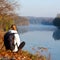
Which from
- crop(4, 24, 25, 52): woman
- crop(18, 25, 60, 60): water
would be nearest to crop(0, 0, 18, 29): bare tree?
crop(18, 25, 60, 60): water

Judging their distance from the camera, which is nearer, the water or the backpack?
the backpack

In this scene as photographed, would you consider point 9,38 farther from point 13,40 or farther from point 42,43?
point 42,43

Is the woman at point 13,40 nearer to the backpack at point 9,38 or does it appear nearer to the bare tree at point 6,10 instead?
the backpack at point 9,38

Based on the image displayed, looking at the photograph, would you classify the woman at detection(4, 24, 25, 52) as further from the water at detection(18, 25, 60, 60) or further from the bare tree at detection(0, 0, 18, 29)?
the bare tree at detection(0, 0, 18, 29)

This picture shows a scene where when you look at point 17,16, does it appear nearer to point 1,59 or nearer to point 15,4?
point 15,4

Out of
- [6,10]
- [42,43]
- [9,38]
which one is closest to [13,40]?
[9,38]

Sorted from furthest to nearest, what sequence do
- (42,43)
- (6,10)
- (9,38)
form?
(42,43), (6,10), (9,38)

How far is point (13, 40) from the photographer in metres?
8.30

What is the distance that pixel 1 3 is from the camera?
53.3 feet

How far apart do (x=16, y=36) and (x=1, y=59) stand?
138cm

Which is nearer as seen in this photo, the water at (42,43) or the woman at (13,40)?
the woman at (13,40)

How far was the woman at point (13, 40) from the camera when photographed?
8125 mm

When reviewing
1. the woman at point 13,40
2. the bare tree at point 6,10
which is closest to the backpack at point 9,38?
the woman at point 13,40

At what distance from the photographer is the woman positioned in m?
8.12
